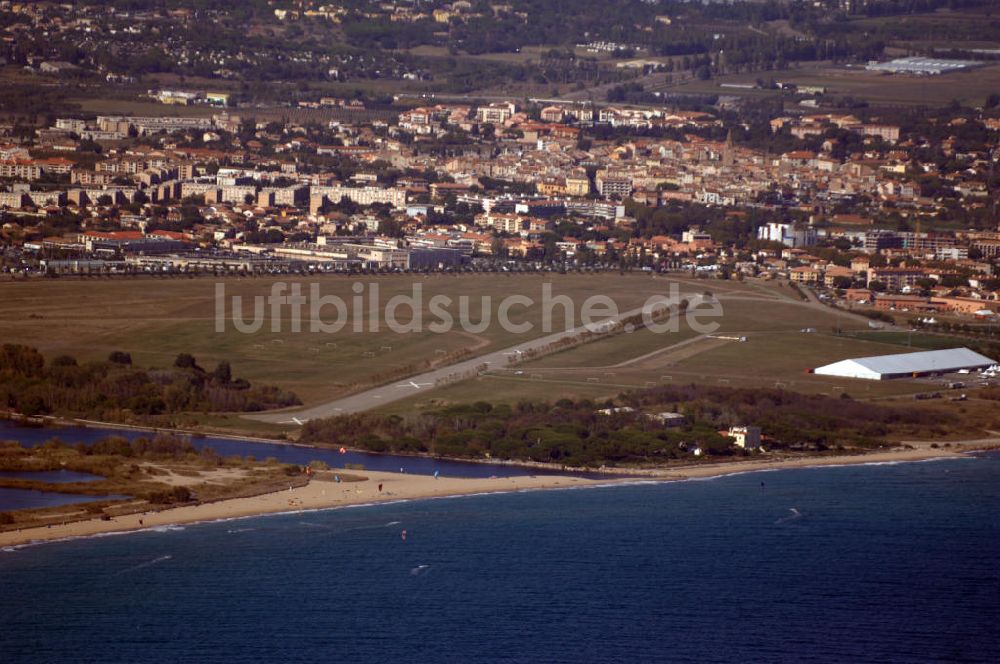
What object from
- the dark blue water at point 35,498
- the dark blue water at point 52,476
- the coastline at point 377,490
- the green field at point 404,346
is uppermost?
the green field at point 404,346

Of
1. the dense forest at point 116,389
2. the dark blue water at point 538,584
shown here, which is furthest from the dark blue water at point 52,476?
the dense forest at point 116,389

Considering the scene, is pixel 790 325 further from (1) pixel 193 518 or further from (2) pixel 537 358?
(1) pixel 193 518

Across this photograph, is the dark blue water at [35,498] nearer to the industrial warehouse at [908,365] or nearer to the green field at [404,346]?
the green field at [404,346]

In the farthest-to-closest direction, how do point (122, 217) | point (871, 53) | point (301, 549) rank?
1. point (871, 53)
2. point (122, 217)
3. point (301, 549)

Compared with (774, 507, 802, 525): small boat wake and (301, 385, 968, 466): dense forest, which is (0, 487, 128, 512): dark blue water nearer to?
(301, 385, 968, 466): dense forest

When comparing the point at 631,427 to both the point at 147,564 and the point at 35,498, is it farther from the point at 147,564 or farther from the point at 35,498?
the point at 147,564

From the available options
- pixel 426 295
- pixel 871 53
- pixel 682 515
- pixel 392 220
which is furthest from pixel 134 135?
pixel 682 515

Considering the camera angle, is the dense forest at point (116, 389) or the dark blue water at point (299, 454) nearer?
the dark blue water at point (299, 454)
